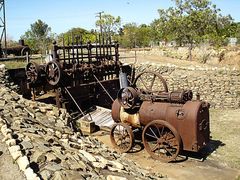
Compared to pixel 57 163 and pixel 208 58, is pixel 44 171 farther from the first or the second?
pixel 208 58

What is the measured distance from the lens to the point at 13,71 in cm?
1506

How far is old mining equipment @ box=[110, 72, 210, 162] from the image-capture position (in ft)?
30.0

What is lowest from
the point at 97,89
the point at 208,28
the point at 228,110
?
the point at 228,110

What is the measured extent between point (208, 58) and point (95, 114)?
16.4 meters

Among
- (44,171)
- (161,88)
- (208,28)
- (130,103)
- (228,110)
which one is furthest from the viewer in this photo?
(208,28)

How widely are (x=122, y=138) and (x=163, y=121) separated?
1.97 m

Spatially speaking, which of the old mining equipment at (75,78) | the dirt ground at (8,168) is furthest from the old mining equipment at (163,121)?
the dirt ground at (8,168)

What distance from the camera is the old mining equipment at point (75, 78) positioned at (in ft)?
44.2

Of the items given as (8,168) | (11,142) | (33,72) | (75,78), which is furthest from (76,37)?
(8,168)

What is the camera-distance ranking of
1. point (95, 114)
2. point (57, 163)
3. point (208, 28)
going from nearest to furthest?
point (57, 163) → point (95, 114) → point (208, 28)

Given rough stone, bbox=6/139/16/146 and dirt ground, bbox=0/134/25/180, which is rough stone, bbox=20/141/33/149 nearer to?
rough stone, bbox=6/139/16/146

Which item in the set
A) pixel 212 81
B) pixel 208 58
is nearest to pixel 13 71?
pixel 212 81

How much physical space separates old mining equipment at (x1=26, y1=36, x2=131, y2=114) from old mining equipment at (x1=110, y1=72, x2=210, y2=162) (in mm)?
3020

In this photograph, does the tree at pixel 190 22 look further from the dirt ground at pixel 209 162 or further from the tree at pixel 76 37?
the dirt ground at pixel 209 162
